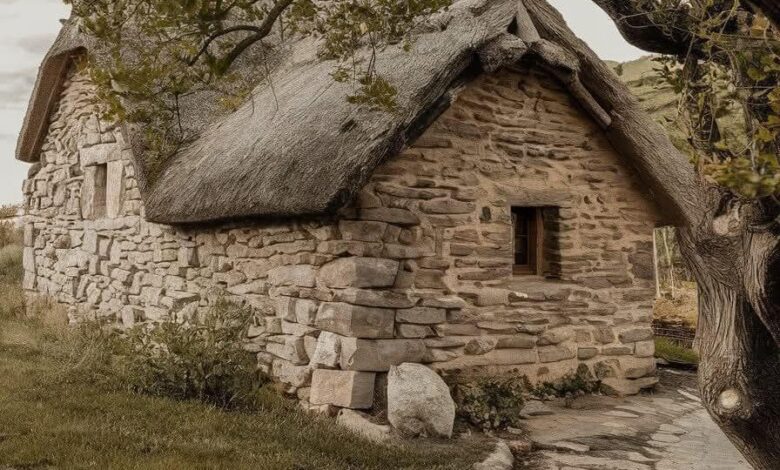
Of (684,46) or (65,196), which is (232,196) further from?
(65,196)

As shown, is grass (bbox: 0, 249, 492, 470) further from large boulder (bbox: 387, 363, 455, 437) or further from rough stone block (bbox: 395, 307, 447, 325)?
rough stone block (bbox: 395, 307, 447, 325)

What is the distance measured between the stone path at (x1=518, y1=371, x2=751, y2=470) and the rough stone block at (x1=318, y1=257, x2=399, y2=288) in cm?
162

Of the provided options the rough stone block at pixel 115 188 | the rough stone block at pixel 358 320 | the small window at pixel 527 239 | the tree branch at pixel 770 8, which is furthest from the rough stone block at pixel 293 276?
the tree branch at pixel 770 8

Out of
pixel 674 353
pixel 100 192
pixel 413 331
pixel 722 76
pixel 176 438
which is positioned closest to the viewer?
pixel 722 76

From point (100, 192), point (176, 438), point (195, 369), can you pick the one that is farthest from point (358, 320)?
point (100, 192)

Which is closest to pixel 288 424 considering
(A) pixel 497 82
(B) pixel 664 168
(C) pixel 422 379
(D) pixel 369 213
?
(C) pixel 422 379

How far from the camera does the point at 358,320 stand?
5387 millimetres

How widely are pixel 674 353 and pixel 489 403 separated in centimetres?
440

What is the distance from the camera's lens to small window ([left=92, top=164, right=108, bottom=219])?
31.3 feet

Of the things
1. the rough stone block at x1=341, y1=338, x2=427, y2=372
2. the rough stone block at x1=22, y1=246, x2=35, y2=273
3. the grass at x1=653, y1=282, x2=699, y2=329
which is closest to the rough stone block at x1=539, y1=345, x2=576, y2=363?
the rough stone block at x1=341, y1=338, x2=427, y2=372

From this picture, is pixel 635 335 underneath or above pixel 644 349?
above

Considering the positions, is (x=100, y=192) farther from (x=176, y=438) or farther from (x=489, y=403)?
(x=489, y=403)

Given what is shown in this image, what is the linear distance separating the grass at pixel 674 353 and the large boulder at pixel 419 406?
4578mm

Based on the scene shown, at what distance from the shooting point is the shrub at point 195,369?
5.66 metres
